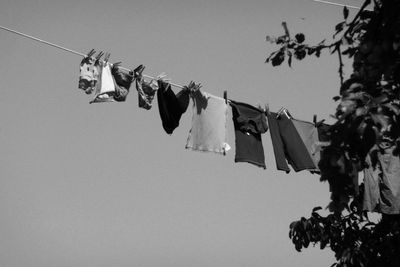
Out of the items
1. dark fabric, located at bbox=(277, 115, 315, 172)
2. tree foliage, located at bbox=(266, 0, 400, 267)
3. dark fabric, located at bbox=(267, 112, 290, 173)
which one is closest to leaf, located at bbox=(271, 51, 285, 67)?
tree foliage, located at bbox=(266, 0, 400, 267)

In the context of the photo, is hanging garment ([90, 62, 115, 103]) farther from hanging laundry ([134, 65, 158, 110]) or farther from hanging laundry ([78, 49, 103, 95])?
hanging laundry ([134, 65, 158, 110])

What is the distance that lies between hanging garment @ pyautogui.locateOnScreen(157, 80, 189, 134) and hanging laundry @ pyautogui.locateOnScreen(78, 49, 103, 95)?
2.24ft

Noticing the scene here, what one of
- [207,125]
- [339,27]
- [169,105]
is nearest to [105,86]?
[169,105]

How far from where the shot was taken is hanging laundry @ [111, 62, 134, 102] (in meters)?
5.84

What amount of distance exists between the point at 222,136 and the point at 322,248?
1602 millimetres

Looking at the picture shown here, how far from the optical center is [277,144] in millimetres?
6402

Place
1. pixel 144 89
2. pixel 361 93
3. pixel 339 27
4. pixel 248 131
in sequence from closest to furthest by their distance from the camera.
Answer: pixel 361 93, pixel 339 27, pixel 144 89, pixel 248 131

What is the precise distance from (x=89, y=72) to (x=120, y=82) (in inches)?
13.0

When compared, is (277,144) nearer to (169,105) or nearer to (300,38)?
(169,105)

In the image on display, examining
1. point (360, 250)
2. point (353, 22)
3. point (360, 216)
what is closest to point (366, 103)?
point (353, 22)

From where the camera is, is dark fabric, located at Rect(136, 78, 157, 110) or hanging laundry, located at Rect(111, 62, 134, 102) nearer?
hanging laundry, located at Rect(111, 62, 134, 102)

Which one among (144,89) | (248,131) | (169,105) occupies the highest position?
(144,89)

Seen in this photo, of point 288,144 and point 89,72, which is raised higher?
point 89,72

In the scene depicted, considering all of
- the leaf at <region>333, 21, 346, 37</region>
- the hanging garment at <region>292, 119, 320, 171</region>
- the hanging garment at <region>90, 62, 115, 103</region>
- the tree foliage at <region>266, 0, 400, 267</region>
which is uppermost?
the hanging garment at <region>90, 62, 115, 103</region>
